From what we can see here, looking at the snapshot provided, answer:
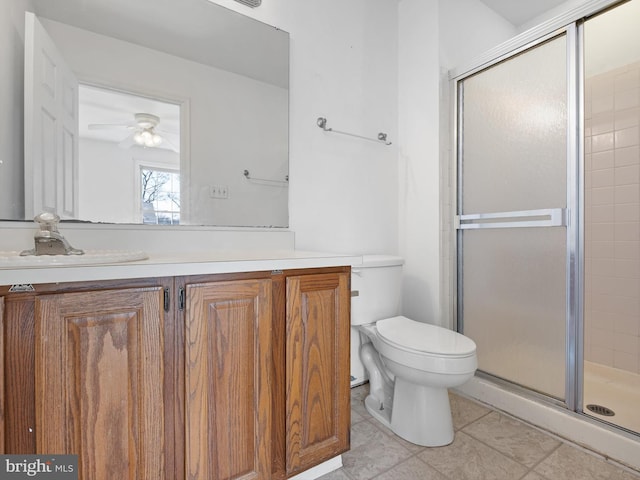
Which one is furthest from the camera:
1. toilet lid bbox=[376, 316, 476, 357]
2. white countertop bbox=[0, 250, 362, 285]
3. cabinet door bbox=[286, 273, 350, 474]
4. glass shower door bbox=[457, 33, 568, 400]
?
glass shower door bbox=[457, 33, 568, 400]

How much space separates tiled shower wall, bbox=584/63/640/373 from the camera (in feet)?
5.90

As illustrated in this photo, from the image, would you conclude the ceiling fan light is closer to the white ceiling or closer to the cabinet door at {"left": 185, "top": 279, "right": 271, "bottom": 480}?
the cabinet door at {"left": 185, "top": 279, "right": 271, "bottom": 480}

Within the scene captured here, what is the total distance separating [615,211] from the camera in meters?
1.86

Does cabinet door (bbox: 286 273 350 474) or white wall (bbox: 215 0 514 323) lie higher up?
white wall (bbox: 215 0 514 323)

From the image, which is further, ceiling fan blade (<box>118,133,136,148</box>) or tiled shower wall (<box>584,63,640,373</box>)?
tiled shower wall (<box>584,63,640,373</box>)

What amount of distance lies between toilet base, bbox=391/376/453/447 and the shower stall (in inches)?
22.6

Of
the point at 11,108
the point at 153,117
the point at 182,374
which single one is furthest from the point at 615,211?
the point at 11,108

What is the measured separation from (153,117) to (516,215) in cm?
182

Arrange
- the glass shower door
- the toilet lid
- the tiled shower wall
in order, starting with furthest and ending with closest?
1. the tiled shower wall
2. the glass shower door
3. the toilet lid

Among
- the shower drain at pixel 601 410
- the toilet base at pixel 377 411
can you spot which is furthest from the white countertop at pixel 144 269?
the shower drain at pixel 601 410

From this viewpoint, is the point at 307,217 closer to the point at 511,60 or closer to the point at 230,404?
the point at 230,404

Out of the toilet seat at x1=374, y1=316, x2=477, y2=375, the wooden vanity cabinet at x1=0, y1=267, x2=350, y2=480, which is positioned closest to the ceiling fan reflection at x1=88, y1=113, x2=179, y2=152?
the wooden vanity cabinet at x1=0, y1=267, x2=350, y2=480

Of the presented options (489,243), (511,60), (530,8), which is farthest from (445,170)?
(530,8)

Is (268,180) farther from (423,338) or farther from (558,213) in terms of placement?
(558,213)
